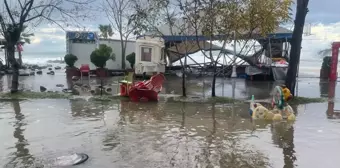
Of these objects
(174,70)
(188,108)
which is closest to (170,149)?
(188,108)

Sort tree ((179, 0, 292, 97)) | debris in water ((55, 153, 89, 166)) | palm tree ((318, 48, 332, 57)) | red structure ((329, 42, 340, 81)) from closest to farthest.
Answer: debris in water ((55, 153, 89, 166))
tree ((179, 0, 292, 97))
red structure ((329, 42, 340, 81))
palm tree ((318, 48, 332, 57))

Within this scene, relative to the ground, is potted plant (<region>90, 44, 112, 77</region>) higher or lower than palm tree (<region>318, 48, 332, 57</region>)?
lower

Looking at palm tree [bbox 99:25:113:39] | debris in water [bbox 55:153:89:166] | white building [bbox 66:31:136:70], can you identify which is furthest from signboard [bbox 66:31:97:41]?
debris in water [bbox 55:153:89:166]

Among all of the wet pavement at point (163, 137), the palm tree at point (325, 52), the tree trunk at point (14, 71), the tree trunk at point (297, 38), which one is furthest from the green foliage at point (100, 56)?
the palm tree at point (325, 52)

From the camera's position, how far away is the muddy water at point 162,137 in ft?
19.0

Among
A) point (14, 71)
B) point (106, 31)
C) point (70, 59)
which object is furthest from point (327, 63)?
point (106, 31)

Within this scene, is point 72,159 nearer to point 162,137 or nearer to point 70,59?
point 162,137

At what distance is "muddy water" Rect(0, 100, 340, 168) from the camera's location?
5.80 m

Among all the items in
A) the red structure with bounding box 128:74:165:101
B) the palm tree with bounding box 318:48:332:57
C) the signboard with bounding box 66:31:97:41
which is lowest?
the red structure with bounding box 128:74:165:101

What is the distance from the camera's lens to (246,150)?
21.1 feet

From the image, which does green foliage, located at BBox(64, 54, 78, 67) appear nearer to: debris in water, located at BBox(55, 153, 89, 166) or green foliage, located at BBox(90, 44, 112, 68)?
green foliage, located at BBox(90, 44, 112, 68)

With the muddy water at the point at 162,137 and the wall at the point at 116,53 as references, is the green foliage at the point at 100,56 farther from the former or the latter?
the muddy water at the point at 162,137

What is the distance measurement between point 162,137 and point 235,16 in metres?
6.48

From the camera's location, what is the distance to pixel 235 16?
12438 mm
